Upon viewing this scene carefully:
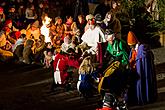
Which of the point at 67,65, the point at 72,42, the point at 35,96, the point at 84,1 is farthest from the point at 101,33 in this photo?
Result: the point at 84,1

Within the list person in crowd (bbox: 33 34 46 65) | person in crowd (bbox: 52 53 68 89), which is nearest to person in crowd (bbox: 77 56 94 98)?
person in crowd (bbox: 52 53 68 89)

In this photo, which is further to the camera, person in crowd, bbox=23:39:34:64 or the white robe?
person in crowd, bbox=23:39:34:64

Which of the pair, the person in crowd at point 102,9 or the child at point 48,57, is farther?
the person in crowd at point 102,9

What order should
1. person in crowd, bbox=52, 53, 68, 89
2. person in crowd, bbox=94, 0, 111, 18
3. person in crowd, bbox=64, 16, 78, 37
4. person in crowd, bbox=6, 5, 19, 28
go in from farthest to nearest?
person in crowd, bbox=6, 5, 19, 28 < person in crowd, bbox=94, 0, 111, 18 < person in crowd, bbox=64, 16, 78, 37 < person in crowd, bbox=52, 53, 68, 89

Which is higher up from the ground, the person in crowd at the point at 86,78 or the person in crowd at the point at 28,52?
the person in crowd at the point at 28,52

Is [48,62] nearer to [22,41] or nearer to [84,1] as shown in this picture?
[22,41]

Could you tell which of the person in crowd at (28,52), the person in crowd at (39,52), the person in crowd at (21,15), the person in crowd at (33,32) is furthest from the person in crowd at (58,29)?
the person in crowd at (21,15)

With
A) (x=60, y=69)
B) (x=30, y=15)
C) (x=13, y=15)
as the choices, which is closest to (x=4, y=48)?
(x=13, y=15)

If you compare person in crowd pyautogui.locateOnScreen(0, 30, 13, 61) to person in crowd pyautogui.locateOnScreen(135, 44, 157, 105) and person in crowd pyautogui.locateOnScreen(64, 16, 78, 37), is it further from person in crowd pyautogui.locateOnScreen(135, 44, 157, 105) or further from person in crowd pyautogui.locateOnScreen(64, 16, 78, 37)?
person in crowd pyautogui.locateOnScreen(135, 44, 157, 105)

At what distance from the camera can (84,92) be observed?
13.0 m

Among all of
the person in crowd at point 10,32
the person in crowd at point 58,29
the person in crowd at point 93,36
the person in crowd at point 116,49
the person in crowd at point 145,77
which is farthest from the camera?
the person in crowd at point 10,32

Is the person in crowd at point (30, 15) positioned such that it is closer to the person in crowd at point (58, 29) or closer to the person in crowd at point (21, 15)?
the person in crowd at point (21, 15)

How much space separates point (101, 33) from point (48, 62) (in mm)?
2153

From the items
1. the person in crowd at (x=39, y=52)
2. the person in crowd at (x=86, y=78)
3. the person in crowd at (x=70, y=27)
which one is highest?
the person in crowd at (x=70, y=27)
